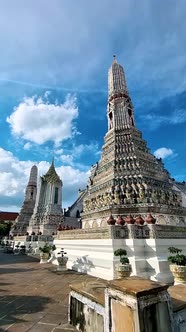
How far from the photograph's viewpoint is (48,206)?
3925cm

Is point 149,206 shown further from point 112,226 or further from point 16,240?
point 16,240

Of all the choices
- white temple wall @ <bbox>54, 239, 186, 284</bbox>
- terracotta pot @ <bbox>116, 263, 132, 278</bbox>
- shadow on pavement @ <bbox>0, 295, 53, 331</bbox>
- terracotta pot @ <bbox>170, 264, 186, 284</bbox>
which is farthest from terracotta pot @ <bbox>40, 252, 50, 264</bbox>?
terracotta pot @ <bbox>170, 264, 186, 284</bbox>

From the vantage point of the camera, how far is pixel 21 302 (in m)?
5.69

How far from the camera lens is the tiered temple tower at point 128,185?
18.2 m

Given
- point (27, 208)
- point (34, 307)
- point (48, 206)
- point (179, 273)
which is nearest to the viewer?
point (34, 307)

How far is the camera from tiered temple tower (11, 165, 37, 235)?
154 ft

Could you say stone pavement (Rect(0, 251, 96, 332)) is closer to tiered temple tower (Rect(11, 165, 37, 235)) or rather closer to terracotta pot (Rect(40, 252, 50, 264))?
terracotta pot (Rect(40, 252, 50, 264))

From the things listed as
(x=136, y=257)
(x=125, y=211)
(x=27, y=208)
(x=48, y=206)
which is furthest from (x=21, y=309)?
(x=27, y=208)

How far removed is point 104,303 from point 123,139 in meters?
22.9

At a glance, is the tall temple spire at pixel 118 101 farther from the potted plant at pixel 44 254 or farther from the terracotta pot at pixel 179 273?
the terracotta pot at pixel 179 273

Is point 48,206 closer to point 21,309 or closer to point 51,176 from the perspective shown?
point 51,176

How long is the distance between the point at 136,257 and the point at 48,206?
32.1 meters

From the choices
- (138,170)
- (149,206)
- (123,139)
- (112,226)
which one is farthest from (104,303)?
(123,139)

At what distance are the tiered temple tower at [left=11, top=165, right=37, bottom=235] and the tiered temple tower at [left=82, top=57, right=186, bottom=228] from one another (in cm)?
3006
